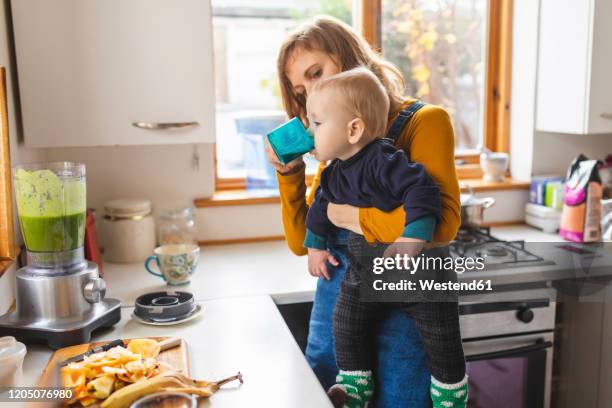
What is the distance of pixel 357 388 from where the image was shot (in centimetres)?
142

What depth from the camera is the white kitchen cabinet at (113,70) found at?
72.8 inches

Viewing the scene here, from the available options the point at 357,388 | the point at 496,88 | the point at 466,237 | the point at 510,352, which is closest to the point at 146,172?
the point at 466,237

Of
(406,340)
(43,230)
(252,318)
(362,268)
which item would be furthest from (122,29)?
(406,340)

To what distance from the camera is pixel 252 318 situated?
1.64m

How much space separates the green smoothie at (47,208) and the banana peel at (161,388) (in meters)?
0.47

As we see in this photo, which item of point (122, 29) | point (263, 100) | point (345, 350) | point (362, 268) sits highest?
point (122, 29)

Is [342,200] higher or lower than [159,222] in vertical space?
higher

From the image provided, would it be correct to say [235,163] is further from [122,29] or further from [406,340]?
[406,340]

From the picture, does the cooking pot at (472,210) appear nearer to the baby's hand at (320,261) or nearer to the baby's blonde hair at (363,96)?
the baby's hand at (320,261)

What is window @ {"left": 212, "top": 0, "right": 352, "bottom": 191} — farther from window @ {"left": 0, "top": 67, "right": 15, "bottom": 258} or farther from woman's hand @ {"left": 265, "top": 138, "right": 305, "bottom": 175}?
window @ {"left": 0, "top": 67, "right": 15, "bottom": 258}

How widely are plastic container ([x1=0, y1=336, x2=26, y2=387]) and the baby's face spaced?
2.24ft

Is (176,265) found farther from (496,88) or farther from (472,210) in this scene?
(496,88)

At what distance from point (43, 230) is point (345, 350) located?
724 mm

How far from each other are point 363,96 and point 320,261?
427mm
